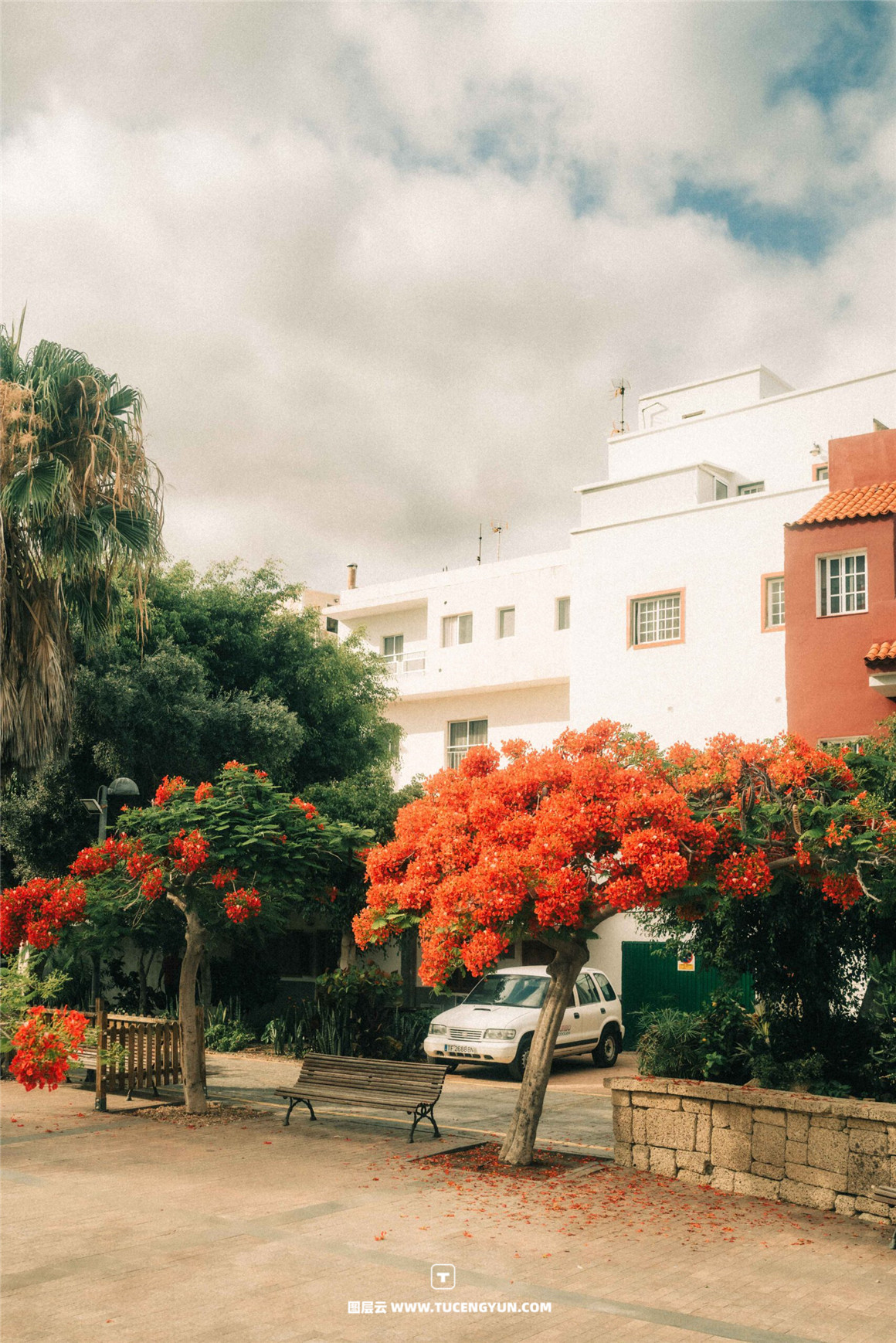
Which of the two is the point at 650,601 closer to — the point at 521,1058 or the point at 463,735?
the point at 521,1058

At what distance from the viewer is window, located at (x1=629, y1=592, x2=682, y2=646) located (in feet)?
75.6

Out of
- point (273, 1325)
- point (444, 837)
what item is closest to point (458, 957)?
point (444, 837)

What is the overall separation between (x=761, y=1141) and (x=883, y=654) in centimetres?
903

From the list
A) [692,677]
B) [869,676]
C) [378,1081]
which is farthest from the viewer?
[692,677]

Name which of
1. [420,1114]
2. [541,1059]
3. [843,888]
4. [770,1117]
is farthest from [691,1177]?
[843,888]

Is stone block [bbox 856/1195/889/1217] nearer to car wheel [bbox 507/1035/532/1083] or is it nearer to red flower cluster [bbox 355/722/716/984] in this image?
red flower cluster [bbox 355/722/716/984]

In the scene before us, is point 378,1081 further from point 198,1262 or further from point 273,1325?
point 273,1325

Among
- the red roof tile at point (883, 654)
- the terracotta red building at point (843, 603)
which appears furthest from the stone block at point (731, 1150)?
the terracotta red building at point (843, 603)

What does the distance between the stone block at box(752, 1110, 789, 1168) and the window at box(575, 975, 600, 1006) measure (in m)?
8.95

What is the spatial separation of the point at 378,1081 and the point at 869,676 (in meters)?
9.80

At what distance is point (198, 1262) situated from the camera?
24.7 ft

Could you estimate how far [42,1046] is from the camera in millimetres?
9961

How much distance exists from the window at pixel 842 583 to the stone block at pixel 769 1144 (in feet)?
34.2

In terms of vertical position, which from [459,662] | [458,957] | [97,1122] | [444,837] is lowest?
[97,1122]
